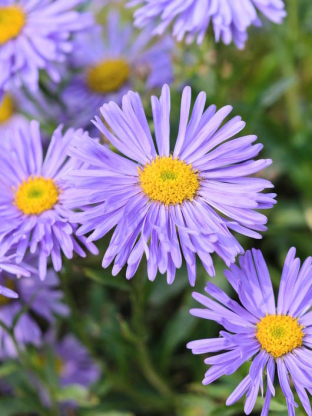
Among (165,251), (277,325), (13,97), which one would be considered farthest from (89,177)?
(13,97)

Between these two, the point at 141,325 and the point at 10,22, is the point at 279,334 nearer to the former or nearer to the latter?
the point at 141,325

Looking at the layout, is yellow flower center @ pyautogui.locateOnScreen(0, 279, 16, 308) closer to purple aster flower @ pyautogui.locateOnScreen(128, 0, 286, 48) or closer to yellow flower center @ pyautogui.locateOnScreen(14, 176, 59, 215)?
yellow flower center @ pyautogui.locateOnScreen(14, 176, 59, 215)

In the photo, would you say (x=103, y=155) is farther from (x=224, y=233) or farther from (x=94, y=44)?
(x=94, y=44)

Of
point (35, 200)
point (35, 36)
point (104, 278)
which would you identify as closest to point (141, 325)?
point (104, 278)

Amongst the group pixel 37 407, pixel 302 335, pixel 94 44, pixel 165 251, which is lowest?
pixel 37 407

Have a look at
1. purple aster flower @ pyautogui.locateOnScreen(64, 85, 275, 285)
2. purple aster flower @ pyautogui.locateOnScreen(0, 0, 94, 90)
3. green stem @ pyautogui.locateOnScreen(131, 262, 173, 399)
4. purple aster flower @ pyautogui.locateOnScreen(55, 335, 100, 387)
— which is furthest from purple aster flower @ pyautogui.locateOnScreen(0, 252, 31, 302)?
purple aster flower @ pyautogui.locateOnScreen(55, 335, 100, 387)

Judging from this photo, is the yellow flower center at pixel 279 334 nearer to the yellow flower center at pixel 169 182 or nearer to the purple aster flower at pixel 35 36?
the yellow flower center at pixel 169 182
